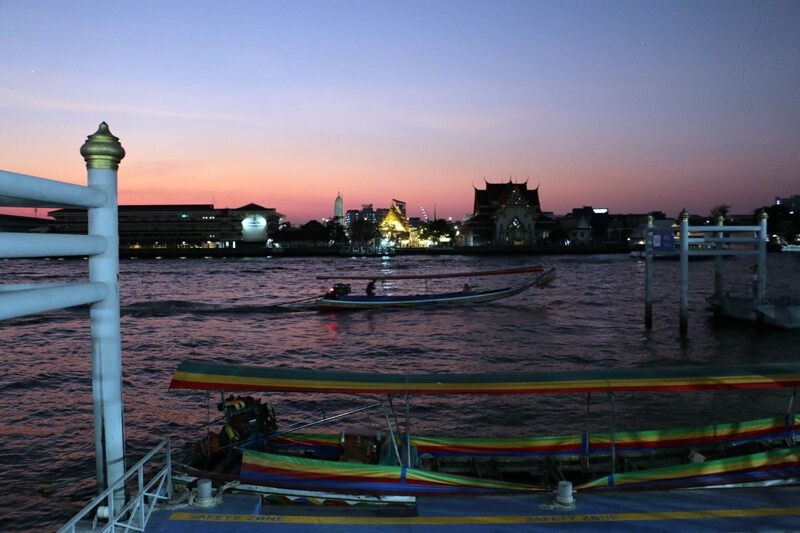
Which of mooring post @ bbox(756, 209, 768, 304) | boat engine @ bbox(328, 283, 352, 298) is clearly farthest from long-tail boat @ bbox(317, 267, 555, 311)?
mooring post @ bbox(756, 209, 768, 304)

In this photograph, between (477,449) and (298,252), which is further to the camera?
(298,252)

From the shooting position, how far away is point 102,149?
4.88 meters

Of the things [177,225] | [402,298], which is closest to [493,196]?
[177,225]

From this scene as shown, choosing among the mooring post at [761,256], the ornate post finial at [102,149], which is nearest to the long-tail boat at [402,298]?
the mooring post at [761,256]

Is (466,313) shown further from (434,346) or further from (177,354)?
(177,354)

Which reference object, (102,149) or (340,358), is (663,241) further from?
(102,149)

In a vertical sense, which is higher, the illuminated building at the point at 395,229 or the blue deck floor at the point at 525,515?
the illuminated building at the point at 395,229

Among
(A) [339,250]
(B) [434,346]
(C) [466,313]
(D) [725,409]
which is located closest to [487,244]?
(A) [339,250]

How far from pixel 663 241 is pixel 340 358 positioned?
14.7m

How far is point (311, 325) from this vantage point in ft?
100

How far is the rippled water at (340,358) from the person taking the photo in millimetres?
12695

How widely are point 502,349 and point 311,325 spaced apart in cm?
1128

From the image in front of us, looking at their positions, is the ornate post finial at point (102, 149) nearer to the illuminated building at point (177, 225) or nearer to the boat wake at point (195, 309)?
the boat wake at point (195, 309)

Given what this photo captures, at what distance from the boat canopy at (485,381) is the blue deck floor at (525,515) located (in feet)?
4.57
